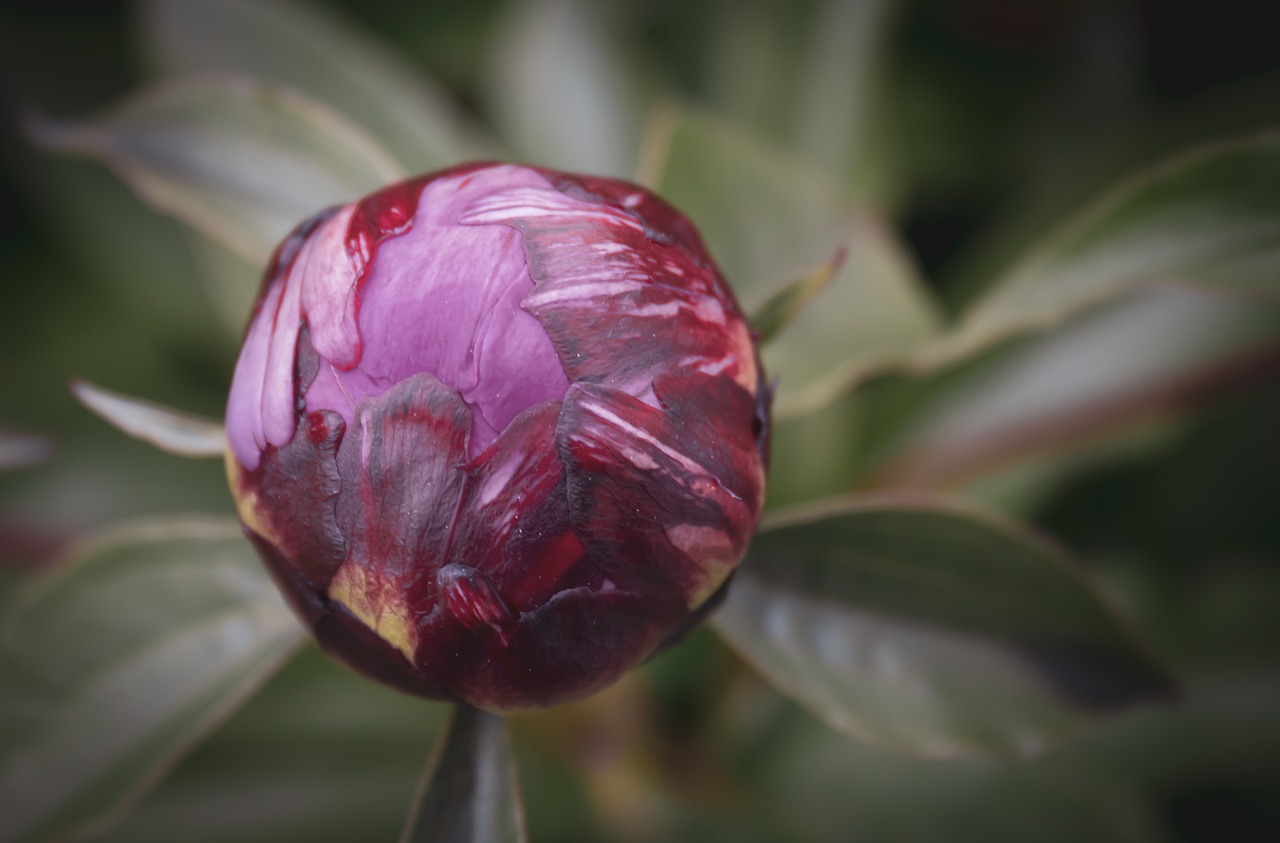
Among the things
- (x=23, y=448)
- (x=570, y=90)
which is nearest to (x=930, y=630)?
(x=23, y=448)

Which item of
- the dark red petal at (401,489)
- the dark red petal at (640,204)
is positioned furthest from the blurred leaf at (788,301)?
the dark red petal at (401,489)

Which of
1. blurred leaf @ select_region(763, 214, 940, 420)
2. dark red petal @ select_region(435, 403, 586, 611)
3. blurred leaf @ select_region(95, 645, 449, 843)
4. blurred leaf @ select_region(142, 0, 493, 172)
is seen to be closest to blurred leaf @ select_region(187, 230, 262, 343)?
blurred leaf @ select_region(142, 0, 493, 172)

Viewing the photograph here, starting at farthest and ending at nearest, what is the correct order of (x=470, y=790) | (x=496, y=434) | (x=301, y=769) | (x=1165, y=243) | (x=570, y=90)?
(x=570, y=90)
(x=301, y=769)
(x=1165, y=243)
(x=470, y=790)
(x=496, y=434)

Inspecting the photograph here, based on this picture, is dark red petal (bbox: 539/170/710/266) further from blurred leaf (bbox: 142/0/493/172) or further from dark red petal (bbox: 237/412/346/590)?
blurred leaf (bbox: 142/0/493/172)

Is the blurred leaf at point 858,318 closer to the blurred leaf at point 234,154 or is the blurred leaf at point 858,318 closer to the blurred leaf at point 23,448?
the blurred leaf at point 234,154

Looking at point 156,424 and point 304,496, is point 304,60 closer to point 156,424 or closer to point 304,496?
point 156,424

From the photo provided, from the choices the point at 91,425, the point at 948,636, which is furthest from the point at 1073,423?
the point at 91,425
